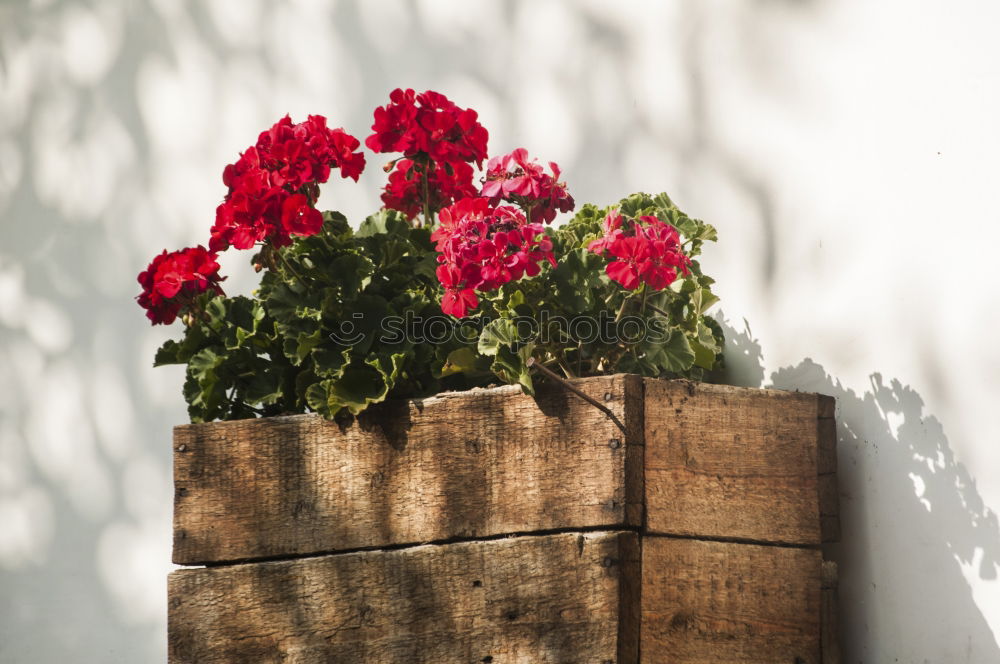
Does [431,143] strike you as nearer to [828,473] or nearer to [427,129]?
[427,129]

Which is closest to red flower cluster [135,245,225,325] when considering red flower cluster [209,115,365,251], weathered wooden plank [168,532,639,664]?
red flower cluster [209,115,365,251]

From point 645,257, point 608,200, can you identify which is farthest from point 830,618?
point 608,200

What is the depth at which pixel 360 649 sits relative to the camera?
1427 millimetres

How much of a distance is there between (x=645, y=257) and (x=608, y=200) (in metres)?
0.59

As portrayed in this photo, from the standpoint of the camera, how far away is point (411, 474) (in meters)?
1.44

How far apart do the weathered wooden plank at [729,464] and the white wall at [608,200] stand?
144mm

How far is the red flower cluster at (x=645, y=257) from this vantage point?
138 cm

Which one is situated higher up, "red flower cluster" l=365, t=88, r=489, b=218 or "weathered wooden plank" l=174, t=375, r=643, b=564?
"red flower cluster" l=365, t=88, r=489, b=218

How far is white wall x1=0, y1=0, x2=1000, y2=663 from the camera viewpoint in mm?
1371

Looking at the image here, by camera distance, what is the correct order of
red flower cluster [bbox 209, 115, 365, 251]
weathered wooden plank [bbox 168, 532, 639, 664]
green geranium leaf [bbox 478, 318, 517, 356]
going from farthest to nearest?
1. red flower cluster [bbox 209, 115, 365, 251]
2. green geranium leaf [bbox 478, 318, 517, 356]
3. weathered wooden plank [bbox 168, 532, 639, 664]

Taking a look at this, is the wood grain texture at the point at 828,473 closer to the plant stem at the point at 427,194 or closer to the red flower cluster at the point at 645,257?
the red flower cluster at the point at 645,257

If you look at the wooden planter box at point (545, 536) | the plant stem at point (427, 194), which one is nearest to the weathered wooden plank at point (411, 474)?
the wooden planter box at point (545, 536)

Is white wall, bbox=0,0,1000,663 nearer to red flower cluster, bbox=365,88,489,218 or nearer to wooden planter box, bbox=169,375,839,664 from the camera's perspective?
A: wooden planter box, bbox=169,375,839,664

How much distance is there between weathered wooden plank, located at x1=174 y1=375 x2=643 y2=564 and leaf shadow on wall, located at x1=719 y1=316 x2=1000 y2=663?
36 centimetres
